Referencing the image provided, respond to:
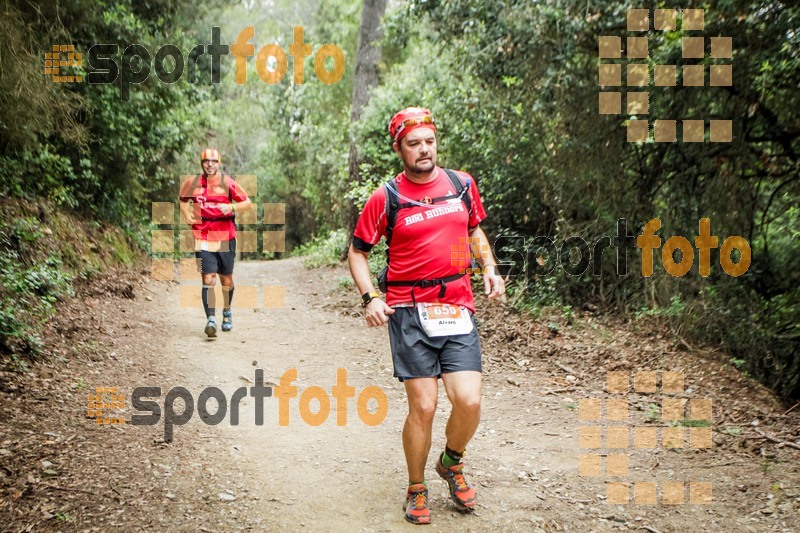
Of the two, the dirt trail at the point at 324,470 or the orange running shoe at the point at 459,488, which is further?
the orange running shoe at the point at 459,488

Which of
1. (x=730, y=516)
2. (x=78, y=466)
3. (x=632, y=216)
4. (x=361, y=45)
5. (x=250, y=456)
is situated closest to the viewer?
(x=730, y=516)

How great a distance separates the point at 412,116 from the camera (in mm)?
3781

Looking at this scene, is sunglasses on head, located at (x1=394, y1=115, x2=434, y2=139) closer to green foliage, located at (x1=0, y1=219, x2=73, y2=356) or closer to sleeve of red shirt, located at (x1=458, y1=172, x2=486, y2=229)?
sleeve of red shirt, located at (x1=458, y1=172, x2=486, y2=229)

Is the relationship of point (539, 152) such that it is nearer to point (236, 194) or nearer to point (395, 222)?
point (236, 194)

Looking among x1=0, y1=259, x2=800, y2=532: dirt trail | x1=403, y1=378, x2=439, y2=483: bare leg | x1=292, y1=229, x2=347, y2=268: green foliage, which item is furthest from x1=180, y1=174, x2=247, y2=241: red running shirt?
x1=292, y1=229, x2=347, y2=268: green foliage

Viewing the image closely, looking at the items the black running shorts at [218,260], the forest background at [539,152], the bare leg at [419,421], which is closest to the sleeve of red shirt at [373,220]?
the bare leg at [419,421]

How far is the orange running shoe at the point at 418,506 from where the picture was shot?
378 centimetres

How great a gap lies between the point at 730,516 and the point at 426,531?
6.12 feet

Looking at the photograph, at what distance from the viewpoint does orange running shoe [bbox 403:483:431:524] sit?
12.4ft

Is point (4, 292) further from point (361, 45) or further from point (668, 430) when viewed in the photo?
point (361, 45)

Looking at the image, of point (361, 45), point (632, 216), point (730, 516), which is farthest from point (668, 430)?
point (361, 45)

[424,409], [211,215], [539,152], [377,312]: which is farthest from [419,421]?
[539,152]

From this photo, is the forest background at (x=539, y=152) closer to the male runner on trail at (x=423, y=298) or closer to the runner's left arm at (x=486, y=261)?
the male runner on trail at (x=423, y=298)

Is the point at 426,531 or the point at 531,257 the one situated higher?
the point at 531,257
